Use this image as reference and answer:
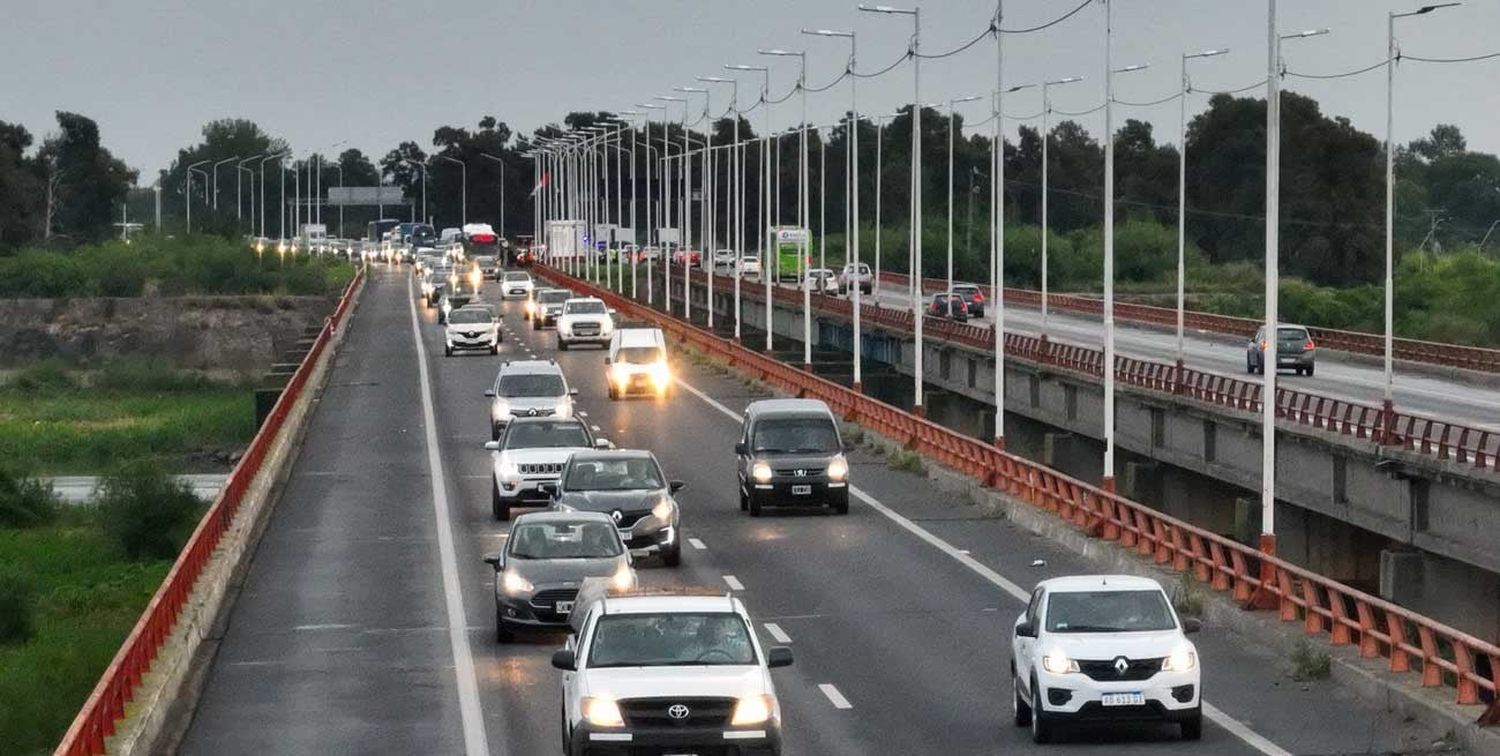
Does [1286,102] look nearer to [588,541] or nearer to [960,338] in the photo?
[960,338]

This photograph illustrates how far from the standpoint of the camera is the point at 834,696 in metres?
24.8

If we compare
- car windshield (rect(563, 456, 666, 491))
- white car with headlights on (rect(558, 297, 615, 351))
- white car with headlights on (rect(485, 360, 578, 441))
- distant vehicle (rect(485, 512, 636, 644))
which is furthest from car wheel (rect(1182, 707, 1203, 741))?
white car with headlights on (rect(558, 297, 615, 351))

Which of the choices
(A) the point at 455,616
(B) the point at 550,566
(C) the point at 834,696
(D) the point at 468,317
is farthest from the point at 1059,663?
(D) the point at 468,317

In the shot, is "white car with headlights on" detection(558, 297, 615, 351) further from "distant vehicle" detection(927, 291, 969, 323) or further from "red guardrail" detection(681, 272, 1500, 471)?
"distant vehicle" detection(927, 291, 969, 323)

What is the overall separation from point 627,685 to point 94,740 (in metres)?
4.03

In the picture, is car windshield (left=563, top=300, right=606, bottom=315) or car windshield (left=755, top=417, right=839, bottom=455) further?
car windshield (left=563, top=300, right=606, bottom=315)

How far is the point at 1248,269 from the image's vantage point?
15750cm

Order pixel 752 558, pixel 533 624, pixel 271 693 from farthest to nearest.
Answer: pixel 752 558
pixel 533 624
pixel 271 693

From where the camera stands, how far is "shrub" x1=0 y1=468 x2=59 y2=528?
81.0 meters

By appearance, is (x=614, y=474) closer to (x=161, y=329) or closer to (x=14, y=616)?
(x=14, y=616)

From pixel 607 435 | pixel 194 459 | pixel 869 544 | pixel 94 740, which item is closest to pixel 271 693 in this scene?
pixel 94 740

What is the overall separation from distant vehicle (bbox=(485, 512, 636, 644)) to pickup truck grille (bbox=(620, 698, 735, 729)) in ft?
26.3

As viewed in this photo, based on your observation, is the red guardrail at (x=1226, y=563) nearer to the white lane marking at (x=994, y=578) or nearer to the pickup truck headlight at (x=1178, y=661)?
the white lane marking at (x=994, y=578)

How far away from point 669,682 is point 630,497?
16094 millimetres
